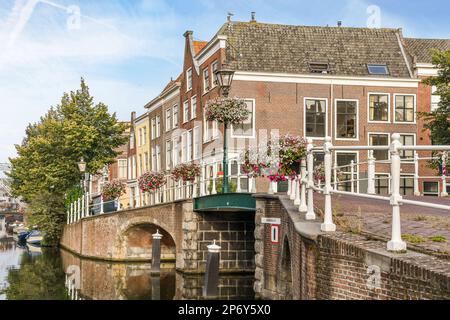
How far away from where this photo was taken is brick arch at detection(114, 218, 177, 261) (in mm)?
29438

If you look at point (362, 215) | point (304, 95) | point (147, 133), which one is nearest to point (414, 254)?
point (362, 215)

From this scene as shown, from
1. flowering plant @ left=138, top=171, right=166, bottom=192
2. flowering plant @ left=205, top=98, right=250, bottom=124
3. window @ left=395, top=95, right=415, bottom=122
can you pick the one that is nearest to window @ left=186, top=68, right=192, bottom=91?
flowering plant @ left=138, top=171, right=166, bottom=192

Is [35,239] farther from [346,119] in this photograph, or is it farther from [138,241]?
[346,119]

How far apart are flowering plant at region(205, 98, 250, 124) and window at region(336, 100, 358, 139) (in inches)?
587

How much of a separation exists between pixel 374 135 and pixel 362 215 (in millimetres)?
23013

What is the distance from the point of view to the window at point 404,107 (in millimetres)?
34094

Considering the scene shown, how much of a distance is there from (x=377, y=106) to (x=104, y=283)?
1694 cm

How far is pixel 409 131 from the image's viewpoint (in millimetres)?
34156

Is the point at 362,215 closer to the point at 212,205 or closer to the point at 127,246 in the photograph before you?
the point at 212,205

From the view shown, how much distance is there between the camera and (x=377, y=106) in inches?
1335

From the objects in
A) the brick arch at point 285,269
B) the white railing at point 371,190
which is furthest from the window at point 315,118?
the brick arch at point 285,269

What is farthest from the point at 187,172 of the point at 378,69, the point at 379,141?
the point at 378,69

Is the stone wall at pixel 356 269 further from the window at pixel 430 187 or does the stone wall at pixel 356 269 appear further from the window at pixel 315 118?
the window at pixel 430 187

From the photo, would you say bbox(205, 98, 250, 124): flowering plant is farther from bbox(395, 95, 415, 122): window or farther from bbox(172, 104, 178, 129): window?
bbox(172, 104, 178, 129): window
